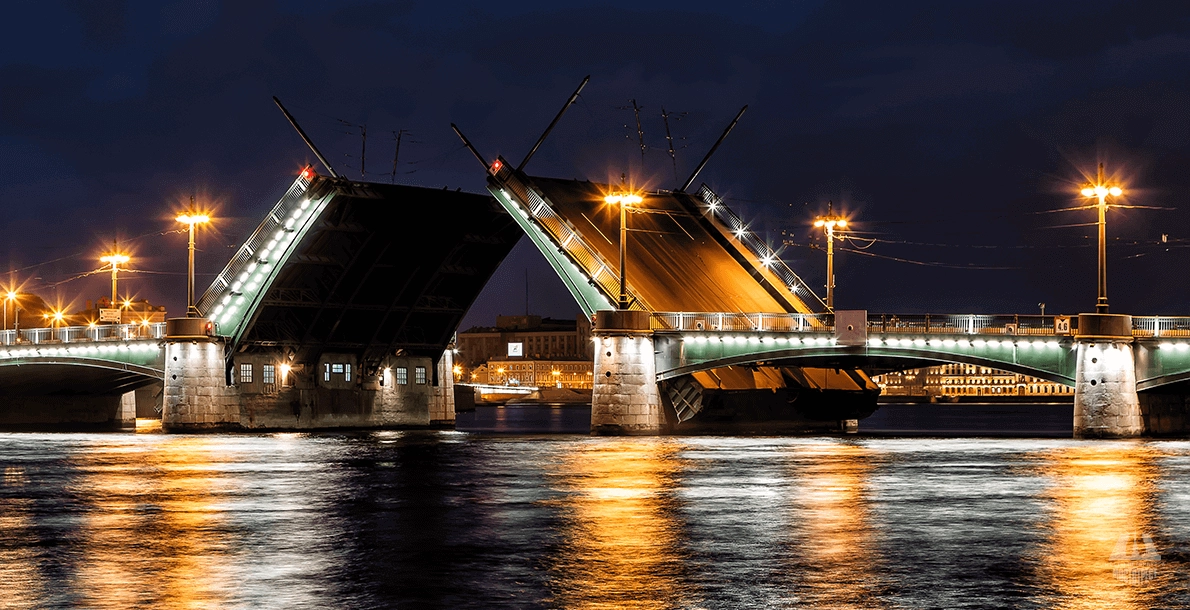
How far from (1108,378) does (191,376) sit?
42.2m

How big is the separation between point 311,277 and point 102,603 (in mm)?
58693

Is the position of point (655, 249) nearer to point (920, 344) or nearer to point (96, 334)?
point (920, 344)

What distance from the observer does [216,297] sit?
74688 mm

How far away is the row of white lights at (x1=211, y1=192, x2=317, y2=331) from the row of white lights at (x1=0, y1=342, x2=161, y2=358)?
564 centimetres

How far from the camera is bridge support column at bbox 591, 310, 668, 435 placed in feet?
216

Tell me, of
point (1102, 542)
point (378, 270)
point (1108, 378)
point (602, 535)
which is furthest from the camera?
point (378, 270)

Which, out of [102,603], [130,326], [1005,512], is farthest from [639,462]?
[130,326]

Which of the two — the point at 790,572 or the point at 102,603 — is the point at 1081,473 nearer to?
the point at 790,572

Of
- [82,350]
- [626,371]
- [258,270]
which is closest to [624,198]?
[626,371]

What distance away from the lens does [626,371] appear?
65.9 meters

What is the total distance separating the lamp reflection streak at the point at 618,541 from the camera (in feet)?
52.6

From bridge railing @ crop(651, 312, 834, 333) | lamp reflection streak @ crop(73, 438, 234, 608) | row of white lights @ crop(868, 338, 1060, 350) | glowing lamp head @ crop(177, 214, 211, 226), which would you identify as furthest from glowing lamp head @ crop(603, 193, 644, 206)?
lamp reflection streak @ crop(73, 438, 234, 608)

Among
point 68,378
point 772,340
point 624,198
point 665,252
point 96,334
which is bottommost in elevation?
point 68,378

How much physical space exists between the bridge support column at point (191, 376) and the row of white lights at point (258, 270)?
1203mm
